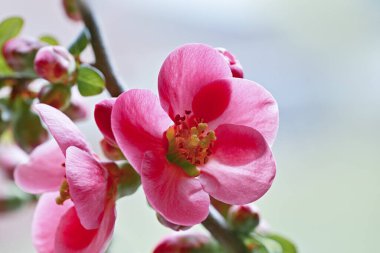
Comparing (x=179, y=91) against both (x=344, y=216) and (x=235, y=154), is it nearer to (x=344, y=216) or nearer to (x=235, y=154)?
(x=235, y=154)

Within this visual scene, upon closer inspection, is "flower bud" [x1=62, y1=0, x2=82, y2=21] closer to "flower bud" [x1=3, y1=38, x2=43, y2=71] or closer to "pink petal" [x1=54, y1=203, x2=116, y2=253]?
"flower bud" [x1=3, y1=38, x2=43, y2=71]

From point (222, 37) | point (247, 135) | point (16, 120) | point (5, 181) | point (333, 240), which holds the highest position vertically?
point (247, 135)

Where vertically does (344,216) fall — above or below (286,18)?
below

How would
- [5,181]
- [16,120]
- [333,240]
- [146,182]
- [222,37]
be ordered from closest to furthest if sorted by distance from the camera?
[146,182] < [16,120] < [5,181] < [333,240] < [222,37]

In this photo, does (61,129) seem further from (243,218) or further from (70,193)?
(243,218)

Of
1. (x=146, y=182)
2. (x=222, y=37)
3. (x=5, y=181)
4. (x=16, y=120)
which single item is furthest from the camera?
(x=222, y=37)

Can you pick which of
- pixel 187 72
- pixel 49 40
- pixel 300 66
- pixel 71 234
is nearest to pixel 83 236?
pixel 71 234

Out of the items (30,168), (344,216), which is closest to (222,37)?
(344,216)

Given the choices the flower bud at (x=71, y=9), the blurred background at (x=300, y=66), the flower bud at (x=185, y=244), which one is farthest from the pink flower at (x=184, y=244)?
the blurred background at (x=300, y=66)

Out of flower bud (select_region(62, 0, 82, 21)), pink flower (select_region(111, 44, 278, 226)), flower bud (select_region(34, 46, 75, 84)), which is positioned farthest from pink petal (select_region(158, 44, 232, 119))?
flower bud (select_region(62, 0, 82, 21))
